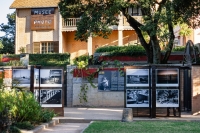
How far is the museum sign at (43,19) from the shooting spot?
42.0 meters

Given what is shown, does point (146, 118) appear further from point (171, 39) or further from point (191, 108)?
point (171, 39)

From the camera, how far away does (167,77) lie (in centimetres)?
1611

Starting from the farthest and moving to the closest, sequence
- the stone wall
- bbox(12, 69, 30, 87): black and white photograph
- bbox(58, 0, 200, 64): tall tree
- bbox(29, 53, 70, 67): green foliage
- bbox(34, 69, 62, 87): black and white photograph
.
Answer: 1. bbox(29, 53, 70, 67): green foliage
2. bbox(58, 0, 200, 64): tall tree
3. the stone wall
4. bbox(12, 69, 30, 87): black and white photograph
5. bbox(34, 69, 62, 87): black and white photograph

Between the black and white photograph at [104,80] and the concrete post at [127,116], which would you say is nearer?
the concrete post at [127,116]

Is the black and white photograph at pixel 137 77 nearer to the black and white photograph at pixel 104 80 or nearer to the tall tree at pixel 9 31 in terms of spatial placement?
the black and white photograph at pixel 104 80

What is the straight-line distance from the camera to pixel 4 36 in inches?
2122

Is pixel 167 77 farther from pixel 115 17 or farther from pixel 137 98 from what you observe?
pixel 115 17

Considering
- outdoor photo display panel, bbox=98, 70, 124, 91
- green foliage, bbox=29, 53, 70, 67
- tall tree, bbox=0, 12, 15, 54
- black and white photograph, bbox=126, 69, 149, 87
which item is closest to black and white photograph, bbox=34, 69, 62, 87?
black and white photograph, bbox=126, 69, 149, 87

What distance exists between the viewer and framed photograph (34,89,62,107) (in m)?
16.2

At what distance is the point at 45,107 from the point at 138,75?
406 centimetres

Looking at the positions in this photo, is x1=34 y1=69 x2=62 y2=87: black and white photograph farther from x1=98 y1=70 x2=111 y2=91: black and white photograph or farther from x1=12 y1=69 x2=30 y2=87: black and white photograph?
x1=98 y1=70 x2=111 y2=91: black and white photograph

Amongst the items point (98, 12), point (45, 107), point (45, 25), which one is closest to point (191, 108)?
point (45, 107)

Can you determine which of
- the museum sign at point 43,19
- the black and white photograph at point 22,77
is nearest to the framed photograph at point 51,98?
the black and white photograph at point 22,77

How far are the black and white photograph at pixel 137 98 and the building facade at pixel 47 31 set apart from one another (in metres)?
25.2
